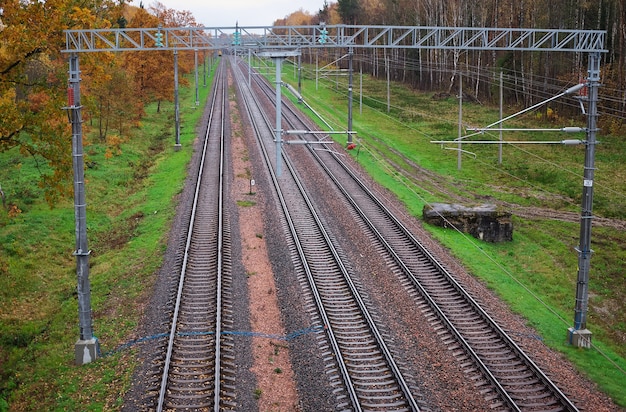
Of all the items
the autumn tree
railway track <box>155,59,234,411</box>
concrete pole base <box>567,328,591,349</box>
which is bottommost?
concrete pole base <box>567,328,591,349</box>

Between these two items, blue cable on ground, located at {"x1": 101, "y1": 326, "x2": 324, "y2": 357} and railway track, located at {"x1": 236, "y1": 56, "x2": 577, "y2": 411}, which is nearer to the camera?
railway track, located at {"x1": 236, "y1": 56, "x2": 577, "y2": 411}

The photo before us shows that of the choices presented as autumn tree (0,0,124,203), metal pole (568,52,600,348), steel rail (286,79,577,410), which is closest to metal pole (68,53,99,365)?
autumn tree (0,0,124,203)

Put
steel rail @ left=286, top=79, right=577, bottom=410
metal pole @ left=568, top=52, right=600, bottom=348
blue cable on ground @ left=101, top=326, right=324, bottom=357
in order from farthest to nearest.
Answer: metal pole @ left=568, top=52, right=600, bottom=348
blue cable on ground @ left=101, top=326, right=324, bottom=357
steel rail @ left=286, top=79, right=577, bottom=410

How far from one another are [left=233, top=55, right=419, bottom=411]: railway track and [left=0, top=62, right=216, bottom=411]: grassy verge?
4910 mm

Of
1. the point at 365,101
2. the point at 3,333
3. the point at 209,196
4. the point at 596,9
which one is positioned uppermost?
the point at 596,9

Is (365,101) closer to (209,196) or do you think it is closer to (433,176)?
(433,176)

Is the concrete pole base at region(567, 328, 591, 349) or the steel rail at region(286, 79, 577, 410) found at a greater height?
the steel rail at region(286, 79, 577, 410)

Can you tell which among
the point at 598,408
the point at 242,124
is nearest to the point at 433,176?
the point at 242,124

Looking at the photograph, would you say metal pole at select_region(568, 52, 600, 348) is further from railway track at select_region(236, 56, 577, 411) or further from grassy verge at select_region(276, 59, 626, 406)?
railway track at select_region(236, 56, 577, 411)

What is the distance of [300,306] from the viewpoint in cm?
1834

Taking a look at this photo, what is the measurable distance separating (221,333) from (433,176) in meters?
23.3

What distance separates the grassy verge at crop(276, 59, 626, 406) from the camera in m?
18.8

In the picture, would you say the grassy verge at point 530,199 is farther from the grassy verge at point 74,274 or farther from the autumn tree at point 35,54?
the autumn tree at point 35,54

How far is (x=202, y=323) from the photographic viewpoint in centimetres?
1697
